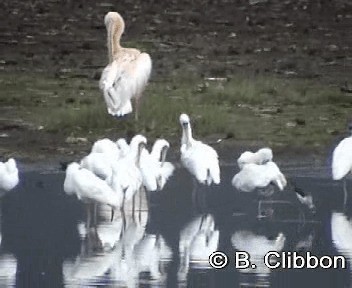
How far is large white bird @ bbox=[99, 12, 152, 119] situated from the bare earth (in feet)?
4.27

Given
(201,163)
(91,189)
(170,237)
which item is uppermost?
(201,163)

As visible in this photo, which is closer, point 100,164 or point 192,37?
point 100,164

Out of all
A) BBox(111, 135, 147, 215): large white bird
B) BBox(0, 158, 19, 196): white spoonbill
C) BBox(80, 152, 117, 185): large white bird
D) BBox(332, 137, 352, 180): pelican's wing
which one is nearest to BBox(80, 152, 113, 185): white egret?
BBox(80, 152, 117, 185): large white bird

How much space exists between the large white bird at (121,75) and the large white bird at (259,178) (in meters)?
4.92

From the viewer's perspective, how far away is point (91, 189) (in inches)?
547

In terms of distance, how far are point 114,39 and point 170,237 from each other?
9307mm

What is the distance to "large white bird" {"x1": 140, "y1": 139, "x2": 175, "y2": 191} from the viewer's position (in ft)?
49.2

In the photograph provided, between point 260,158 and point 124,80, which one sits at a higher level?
point 124,80

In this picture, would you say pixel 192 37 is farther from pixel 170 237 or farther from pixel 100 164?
pixel 170 237

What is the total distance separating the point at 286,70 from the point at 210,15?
598 cm

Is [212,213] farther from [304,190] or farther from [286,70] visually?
[286,70]

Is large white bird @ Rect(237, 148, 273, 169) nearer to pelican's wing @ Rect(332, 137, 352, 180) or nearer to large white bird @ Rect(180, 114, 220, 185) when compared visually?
large white bird @ Rect(180, 114, 220, 185)

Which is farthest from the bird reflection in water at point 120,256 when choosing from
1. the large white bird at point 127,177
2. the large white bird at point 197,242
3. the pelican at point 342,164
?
the pelican at point 342,164

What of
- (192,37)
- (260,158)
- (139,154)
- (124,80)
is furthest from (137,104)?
(192,37)
